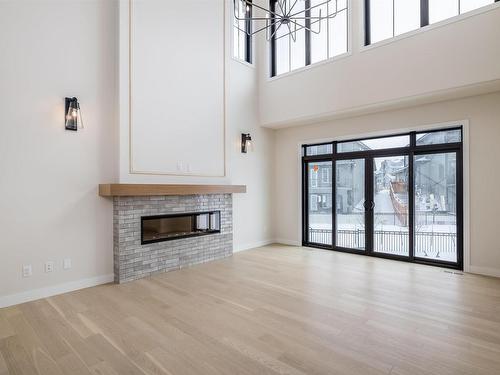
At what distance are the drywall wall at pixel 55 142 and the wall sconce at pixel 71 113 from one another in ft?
0.23

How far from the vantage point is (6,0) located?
3.41m

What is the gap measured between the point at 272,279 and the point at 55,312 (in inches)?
103

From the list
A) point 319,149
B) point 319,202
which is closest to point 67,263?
point 319,202

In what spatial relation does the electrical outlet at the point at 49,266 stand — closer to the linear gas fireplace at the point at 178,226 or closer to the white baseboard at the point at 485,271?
the linear gas fireplace at the point at 178,226

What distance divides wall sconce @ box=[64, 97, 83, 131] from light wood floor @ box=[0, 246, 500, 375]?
2.11 m

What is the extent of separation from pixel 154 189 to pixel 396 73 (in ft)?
13.4

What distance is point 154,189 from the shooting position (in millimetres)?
4363

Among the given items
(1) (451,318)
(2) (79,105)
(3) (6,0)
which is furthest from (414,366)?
(3) (6,0)

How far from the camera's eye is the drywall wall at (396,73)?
4047 millimetres

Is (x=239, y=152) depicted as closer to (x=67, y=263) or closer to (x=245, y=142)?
(x=245, y=142)

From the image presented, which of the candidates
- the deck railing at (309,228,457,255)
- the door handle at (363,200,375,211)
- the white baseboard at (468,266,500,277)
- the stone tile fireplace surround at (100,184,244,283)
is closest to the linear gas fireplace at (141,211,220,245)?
the stone tile fireplace surround at (100,184,244,283)

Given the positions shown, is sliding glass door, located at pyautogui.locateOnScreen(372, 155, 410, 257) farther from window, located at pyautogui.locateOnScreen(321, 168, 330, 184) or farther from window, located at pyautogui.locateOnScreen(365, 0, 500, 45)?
window, located at pyautogui.locateOnScreen(365, 0, 500, 45)

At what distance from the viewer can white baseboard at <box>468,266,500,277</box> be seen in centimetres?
440

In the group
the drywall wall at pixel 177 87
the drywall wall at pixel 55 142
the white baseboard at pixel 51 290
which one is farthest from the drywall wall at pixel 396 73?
the white baseboard at pixel 51 290
